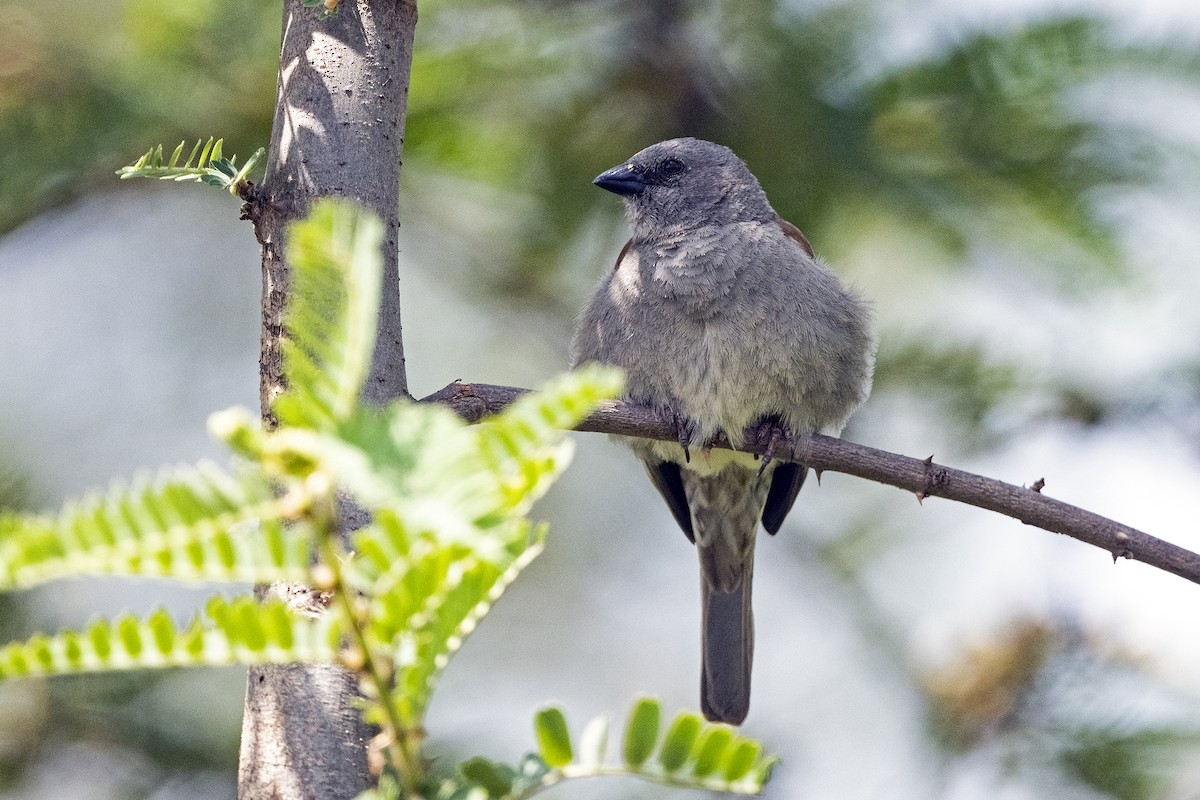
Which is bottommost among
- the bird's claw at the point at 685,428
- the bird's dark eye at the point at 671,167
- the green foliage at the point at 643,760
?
the green foliage at the point at 643,760

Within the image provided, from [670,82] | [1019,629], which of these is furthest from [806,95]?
[1019,629]

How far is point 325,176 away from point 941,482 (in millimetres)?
1341

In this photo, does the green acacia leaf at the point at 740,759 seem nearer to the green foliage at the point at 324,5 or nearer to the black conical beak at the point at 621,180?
the green foliage at the point at 324,5

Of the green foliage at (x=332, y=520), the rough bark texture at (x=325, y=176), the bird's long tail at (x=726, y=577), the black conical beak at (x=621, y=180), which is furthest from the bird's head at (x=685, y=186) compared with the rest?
the green foliage at (x=332, y=520)

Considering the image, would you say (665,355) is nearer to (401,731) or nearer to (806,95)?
(806,95)

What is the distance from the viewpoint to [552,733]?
1006 mm

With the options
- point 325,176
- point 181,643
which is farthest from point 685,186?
point 181,643

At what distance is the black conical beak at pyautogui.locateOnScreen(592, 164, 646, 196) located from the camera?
3777 millimetres

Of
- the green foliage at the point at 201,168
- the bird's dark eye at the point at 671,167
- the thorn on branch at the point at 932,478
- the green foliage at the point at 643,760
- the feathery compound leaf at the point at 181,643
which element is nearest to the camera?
the feathery compound leaf at the point at 181,643

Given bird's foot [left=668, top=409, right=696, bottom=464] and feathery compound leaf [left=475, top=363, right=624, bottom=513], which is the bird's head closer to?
bird's foot [left=668, top=409, right=696, bottom=464]

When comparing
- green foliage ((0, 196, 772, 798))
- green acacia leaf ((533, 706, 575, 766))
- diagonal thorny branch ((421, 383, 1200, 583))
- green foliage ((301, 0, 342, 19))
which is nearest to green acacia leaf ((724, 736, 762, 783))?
green acacia leaf ((533, 706, 575, 766))

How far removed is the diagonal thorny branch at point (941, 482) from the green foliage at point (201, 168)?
48 cm

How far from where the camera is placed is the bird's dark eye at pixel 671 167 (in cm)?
389

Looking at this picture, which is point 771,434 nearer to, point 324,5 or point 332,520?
point 324,5
